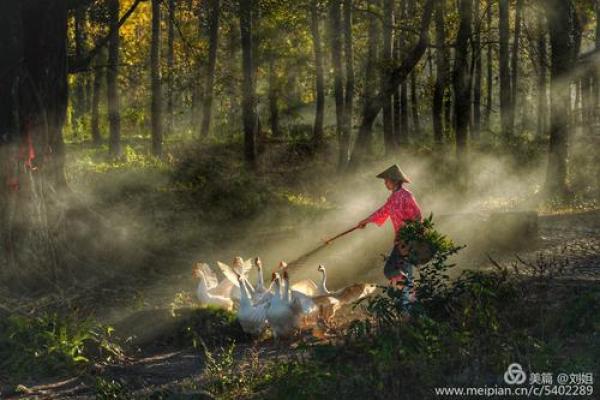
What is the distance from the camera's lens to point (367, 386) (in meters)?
7.17

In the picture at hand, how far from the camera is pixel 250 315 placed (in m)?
10.7

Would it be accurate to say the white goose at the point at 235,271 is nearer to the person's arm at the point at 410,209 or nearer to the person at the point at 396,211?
the person at the point at 396,211

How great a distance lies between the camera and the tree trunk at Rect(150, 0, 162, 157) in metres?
26.5

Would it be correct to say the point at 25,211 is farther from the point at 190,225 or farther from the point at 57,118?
the point at 190,225

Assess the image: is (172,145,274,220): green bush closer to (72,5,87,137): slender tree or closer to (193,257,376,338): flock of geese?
(72,5,87,137): slender tree

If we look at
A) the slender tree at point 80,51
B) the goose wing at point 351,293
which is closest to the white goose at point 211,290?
the goose wing at point 351,293

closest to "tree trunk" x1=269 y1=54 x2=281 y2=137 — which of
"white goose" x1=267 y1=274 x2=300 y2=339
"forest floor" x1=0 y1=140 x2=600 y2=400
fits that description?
"forest floor" x1=0 y1=140 x2=600 y2=400

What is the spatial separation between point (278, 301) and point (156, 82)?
56.3 feet

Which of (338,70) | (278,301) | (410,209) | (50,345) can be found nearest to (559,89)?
(338,70)

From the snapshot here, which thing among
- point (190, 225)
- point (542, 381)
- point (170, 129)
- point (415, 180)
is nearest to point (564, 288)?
point (542, 381)

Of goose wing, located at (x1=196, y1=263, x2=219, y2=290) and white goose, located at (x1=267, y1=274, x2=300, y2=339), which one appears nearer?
white goose, located at (x1=267, y1=274, x2=300, y2=339)

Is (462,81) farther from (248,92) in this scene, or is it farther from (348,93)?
(248,92)

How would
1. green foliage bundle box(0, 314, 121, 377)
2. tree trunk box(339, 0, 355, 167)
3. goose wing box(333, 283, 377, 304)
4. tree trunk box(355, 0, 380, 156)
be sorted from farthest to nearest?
tree trunk box(339, 0, 355, 167) < tree trunk box(355, 0, 380, 156) < goose wing box(333, 283, 377, 304) < green foliage bundle box(0, 314, 121, 377)

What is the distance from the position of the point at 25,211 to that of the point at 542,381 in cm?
828
